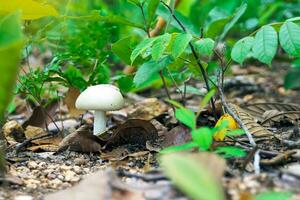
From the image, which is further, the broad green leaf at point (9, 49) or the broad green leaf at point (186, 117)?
the broad green leaf at point (186, 117)

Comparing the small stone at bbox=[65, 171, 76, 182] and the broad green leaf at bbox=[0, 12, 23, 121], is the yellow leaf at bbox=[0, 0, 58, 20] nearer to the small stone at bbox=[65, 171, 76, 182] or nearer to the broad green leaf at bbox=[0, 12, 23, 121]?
the broad green leaf at bbox=[0, 12, 23, 121]

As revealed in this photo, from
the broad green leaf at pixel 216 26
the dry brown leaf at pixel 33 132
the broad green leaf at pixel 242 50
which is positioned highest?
the broad green leaf at pixel 216 26

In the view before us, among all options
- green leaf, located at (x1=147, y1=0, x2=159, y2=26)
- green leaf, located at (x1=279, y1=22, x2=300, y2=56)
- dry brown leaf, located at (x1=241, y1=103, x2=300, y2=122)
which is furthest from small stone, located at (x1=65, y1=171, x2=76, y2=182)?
dry brown leaf, located at (x1=241, y1=103, x2=300, y2=122)

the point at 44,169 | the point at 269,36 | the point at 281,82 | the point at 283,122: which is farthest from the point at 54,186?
the point at 281,82

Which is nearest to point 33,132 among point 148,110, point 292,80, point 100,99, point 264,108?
point 100,99

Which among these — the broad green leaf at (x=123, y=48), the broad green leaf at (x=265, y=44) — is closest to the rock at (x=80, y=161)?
the broad green leaf at (x=123, y=48)

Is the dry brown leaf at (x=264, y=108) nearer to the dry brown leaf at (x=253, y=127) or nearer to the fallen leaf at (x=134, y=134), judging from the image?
the dry brown leaf at (x=253, y=127)
